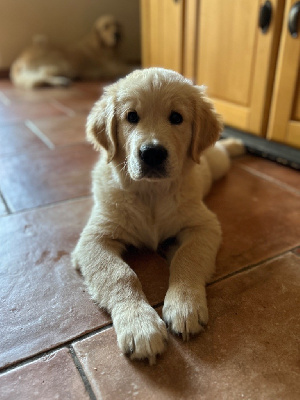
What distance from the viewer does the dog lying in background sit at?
5.83m

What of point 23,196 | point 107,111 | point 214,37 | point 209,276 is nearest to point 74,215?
point 23,196

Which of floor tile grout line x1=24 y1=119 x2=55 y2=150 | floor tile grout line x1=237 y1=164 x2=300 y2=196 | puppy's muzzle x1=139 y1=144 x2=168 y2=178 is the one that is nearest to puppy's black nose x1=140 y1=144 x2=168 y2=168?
puppy's muzzle x1=139 y1=144 x2=168 y2=178

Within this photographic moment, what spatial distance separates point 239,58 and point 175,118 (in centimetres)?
154

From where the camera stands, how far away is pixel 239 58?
2.84 m

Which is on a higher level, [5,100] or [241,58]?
[241,58]

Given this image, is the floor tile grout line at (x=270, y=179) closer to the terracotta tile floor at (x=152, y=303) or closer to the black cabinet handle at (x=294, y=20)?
the terracotta tile floor at (x=152, y=303)

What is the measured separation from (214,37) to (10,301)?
2.60 metres

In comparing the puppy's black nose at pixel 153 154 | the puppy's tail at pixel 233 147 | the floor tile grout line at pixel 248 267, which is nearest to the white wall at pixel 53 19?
the puppy's tail at pixel 233 147

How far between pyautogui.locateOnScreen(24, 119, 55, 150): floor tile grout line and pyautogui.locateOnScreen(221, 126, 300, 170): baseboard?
1593mm

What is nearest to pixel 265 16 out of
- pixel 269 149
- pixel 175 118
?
pixel 269 149

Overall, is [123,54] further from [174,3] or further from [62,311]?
[62,311]

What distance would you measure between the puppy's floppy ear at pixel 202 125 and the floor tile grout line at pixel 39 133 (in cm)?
176

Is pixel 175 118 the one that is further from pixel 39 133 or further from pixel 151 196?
pixel 39 133

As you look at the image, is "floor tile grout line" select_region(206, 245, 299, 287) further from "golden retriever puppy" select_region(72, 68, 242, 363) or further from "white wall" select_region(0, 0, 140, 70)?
"white wall" select_region(0, 0, 140, 70)
